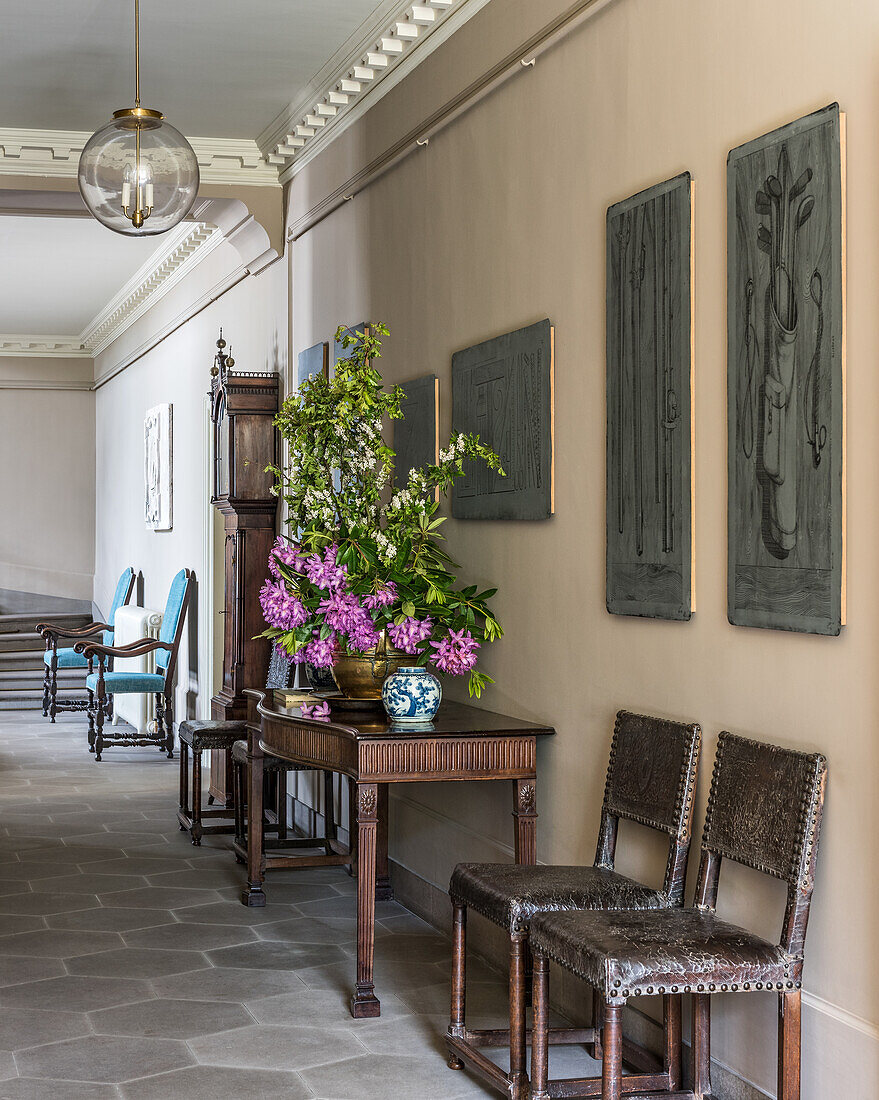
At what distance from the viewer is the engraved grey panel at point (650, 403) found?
346 cm

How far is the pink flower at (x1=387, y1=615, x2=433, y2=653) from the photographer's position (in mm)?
4445

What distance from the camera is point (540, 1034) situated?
10.0ft

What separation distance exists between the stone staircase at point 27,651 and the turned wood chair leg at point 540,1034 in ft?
35.4

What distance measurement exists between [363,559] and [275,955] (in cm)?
157

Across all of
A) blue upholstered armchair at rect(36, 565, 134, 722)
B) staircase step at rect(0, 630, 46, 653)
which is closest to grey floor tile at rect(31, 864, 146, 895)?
blue upholstered armchair at rect(36, 565, 134, 722)

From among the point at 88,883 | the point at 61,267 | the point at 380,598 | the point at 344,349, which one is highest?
the point at 61,267

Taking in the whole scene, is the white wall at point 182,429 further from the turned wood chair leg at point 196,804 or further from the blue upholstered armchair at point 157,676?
the turned wood chair leg at point 196,804

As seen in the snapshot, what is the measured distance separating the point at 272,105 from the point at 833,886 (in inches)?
202

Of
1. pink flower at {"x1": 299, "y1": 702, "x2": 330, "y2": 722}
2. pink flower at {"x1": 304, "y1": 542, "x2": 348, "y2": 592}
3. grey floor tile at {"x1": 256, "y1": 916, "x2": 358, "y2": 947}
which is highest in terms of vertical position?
pink flower at {"x1": 304, "y1": 542, "x2": 348, "y2": 592}

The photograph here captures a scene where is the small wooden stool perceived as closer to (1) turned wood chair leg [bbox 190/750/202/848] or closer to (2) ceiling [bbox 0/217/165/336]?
(1) turned wood chair leg [bbox 190/750/202/848]

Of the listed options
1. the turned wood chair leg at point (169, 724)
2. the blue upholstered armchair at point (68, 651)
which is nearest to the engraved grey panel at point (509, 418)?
the turned wood chair leg at point (169, 724)

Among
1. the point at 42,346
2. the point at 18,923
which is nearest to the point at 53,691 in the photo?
the point at 42,346

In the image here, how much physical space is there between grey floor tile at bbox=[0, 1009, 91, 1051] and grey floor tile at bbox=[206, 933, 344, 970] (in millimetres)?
688

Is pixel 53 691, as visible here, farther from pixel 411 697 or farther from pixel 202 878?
pixel 411 697
